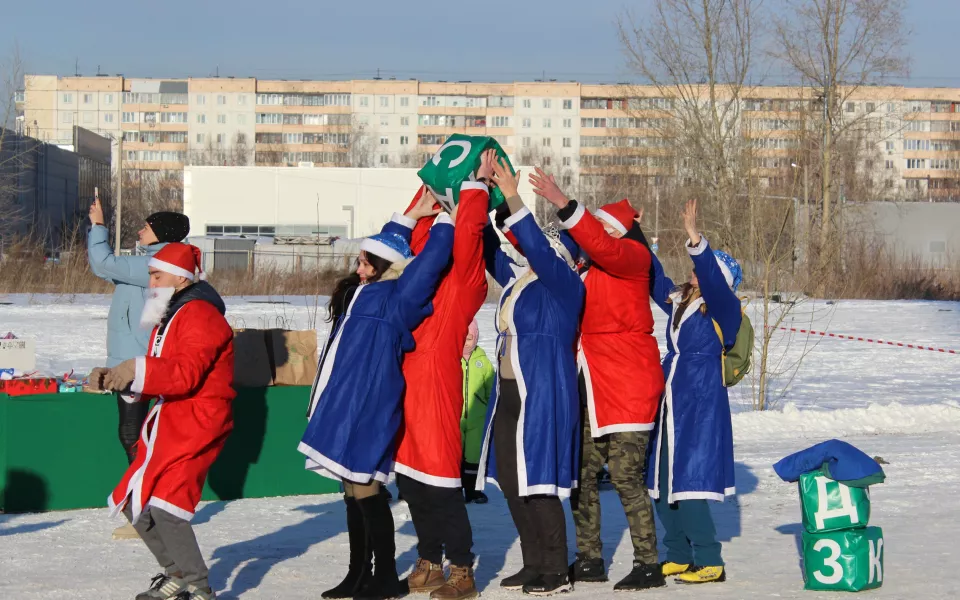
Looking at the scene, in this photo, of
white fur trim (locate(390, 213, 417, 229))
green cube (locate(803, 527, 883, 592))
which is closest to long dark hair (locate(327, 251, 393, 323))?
white fur trim (locate(390, 213, 417, 229))

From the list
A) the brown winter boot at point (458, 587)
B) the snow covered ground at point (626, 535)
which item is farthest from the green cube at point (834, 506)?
the brown winter boot at point (458, 587)

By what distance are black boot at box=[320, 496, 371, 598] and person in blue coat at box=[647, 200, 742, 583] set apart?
155cm

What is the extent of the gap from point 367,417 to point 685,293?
188cm

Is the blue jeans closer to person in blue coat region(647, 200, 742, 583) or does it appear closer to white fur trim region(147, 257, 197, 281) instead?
person in blue coat region(647, 200, 742, 583)

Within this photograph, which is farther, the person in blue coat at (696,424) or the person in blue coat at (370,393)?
the person in blue coat at (696,424)

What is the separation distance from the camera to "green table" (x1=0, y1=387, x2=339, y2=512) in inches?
317

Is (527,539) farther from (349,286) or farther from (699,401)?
(349,286)

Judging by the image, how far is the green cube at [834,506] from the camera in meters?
6.25

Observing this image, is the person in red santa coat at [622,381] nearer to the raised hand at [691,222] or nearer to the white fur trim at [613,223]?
the white fur trim at [613,223]

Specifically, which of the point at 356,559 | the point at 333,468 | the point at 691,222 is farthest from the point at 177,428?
the point at 691,222

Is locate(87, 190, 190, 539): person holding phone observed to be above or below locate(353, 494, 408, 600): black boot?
above

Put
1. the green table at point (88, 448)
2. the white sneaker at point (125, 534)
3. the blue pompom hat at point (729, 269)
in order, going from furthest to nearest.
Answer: the green table at point (88, 448), the white sneaker at point (125, 534), the blue pompom hat at point (729, 269)

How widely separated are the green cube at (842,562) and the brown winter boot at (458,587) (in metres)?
1.67

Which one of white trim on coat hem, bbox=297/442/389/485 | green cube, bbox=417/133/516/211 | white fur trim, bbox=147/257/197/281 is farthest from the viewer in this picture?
green cube, bbox=417/133/516/211
